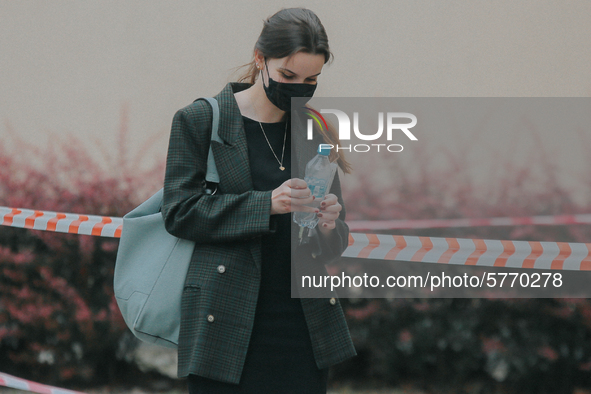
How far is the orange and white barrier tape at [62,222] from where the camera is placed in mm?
3389

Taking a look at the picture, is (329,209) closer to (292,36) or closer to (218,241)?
(218,241)

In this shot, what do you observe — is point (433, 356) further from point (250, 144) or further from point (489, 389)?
point (250, 144)

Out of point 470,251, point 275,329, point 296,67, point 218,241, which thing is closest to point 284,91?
point 296,67

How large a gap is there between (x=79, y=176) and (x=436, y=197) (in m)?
2.53

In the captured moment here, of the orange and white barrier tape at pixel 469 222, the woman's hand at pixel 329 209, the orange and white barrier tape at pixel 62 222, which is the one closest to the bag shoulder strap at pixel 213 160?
the woman's hand at pixel 329 209

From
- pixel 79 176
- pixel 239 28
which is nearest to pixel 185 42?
pixel 239 28

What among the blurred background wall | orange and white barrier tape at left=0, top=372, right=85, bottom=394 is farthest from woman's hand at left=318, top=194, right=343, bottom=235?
the blurred background wall

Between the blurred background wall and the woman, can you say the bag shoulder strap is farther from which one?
the blurred background wall

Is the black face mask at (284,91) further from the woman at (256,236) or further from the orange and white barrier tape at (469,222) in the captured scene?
the orange and white barrier tape at (469,222)

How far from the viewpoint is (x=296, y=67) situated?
62.2 inches

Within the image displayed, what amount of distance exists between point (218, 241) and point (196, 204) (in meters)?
0.12

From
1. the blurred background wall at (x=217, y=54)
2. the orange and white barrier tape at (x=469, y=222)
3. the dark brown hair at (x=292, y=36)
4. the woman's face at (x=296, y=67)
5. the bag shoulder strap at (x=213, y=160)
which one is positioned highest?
the blurred background wall at (x=217, y=54)

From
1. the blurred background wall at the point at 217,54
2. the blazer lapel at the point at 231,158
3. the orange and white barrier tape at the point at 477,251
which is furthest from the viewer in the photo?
the blurred background wall at the point at 217,54

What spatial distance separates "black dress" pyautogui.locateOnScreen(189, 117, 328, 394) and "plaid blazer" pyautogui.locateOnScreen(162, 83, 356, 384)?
38mm
